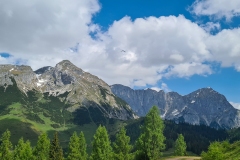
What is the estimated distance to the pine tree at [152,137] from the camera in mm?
75188

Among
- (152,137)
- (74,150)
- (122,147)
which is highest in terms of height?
(152,137)

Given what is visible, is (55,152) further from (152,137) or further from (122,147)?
(152,137)

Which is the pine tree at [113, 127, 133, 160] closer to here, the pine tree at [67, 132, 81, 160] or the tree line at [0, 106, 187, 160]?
the tree line at [0, 106, 187, 160]

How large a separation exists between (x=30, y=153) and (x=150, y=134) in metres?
45.6

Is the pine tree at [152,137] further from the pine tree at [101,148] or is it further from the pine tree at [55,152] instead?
the pine tree at [55,152]

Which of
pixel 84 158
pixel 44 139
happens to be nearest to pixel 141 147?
pixel 84 158

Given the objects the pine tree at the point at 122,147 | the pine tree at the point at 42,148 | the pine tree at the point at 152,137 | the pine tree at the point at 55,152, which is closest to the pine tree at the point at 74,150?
the pine tree at the point at 55,152

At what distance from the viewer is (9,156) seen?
108 meters

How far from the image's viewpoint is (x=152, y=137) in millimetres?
75812

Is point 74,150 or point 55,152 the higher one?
point 74,150

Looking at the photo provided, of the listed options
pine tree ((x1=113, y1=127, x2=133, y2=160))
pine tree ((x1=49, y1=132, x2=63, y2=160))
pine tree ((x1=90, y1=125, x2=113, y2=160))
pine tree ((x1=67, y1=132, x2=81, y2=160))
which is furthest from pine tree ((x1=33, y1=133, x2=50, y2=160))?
pine tree ((x1=113, y1=127, x2=133, y2=160))

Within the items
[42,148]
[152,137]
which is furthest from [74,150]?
[152,137]

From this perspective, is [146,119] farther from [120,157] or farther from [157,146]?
[120,157]

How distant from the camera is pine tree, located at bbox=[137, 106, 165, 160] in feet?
247
